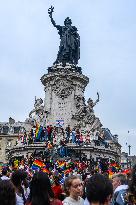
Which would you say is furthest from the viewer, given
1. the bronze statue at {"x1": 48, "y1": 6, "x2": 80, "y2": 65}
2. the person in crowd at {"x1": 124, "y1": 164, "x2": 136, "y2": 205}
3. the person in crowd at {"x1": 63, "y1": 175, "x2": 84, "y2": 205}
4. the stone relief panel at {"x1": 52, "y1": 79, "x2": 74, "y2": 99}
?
the bronze statue at {"x1": 48, "y1": 6, "x2": 80, "y2": 65}

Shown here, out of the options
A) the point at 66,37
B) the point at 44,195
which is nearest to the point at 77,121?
the point at 66,37

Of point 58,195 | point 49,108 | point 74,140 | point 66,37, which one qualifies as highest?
point 66,37

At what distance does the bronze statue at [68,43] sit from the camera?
4583 cm

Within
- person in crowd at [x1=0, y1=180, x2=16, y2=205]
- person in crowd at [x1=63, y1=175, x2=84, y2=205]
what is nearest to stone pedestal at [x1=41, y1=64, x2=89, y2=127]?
person in crowd at [x1=63, y1=175, x2=84, y2=205]

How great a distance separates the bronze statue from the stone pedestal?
1.33m

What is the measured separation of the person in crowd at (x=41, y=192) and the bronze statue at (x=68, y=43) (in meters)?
39.5

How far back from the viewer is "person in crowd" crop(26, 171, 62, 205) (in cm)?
574

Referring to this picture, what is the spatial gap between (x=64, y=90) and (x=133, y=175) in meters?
38.9

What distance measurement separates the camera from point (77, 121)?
140 ft

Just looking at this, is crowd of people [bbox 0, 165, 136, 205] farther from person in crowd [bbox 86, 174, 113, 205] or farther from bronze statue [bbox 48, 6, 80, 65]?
bronze statue [bbox 48, 6, 80, 65]

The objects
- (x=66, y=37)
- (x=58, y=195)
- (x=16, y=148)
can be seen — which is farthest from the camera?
(x=66, y=37)

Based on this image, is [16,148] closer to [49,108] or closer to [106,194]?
[49,108]

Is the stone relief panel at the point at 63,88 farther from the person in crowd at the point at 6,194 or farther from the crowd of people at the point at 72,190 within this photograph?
the person in crowd at the point at 6,194

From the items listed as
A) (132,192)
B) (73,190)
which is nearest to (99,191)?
(132,192)
